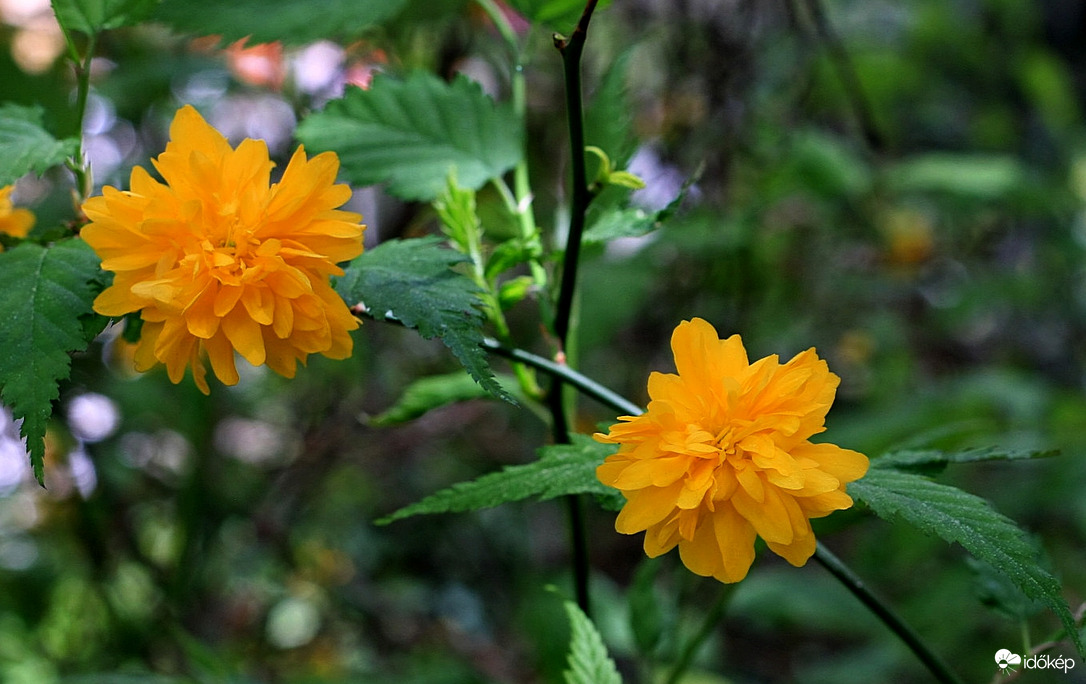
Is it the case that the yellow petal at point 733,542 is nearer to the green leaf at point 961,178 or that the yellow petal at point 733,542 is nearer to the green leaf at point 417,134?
the green leaf at point 417,134

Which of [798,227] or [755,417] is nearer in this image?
[755,417]

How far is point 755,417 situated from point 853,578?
0.15 meters

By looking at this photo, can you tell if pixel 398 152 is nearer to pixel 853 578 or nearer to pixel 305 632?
pixel 853 578

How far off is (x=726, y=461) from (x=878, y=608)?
0.18 m

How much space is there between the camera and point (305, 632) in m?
1.83

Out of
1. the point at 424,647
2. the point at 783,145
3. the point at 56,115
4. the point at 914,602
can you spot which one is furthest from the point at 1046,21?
the point at 56,115

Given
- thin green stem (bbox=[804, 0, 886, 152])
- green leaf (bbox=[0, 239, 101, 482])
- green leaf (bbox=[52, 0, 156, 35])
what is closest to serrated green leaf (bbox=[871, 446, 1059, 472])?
green leaf (bbox=[0, 239, 101, 482])

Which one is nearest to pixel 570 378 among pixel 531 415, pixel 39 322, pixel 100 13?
pixel 39 322

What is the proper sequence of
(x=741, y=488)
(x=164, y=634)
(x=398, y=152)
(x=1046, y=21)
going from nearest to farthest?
(x=741, y=488) < (x=398, y=152) < (x=164, y=634) < (x=1046, y=21)

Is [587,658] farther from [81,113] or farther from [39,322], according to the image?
[81,113]

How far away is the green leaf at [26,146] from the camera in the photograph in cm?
52

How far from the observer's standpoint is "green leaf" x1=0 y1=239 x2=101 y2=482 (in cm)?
44

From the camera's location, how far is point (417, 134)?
0.71 meters

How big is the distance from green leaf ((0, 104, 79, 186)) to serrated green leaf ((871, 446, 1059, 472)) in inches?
22.1
